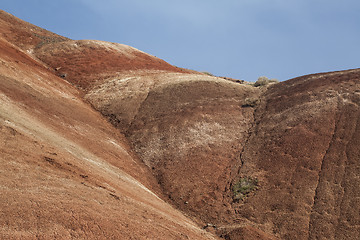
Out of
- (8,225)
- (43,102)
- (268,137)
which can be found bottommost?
(8,225)

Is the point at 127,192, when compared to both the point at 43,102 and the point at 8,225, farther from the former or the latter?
the point at 43,102

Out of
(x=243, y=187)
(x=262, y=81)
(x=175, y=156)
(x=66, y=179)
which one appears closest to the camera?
(x=66, y=179)

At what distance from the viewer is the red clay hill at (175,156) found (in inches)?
417

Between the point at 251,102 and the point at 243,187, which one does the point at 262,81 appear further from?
the point at 243,187

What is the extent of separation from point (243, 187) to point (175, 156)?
5420 mm

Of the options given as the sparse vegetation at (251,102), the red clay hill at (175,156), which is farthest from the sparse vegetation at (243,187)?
the sparse vegetation at (251,102)

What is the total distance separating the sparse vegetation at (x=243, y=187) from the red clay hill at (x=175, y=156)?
2.5 inches

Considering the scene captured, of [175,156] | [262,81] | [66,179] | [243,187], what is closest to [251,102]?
[262,81]

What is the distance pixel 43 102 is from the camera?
76.2 ft

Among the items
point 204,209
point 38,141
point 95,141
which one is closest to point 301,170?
point 204,209

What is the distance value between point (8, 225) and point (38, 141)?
7347 mm

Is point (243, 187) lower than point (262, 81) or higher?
lower

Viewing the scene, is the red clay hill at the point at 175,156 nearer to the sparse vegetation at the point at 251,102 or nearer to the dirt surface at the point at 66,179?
the dirt surface at the point at 66,179

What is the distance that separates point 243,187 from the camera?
63.6ft
